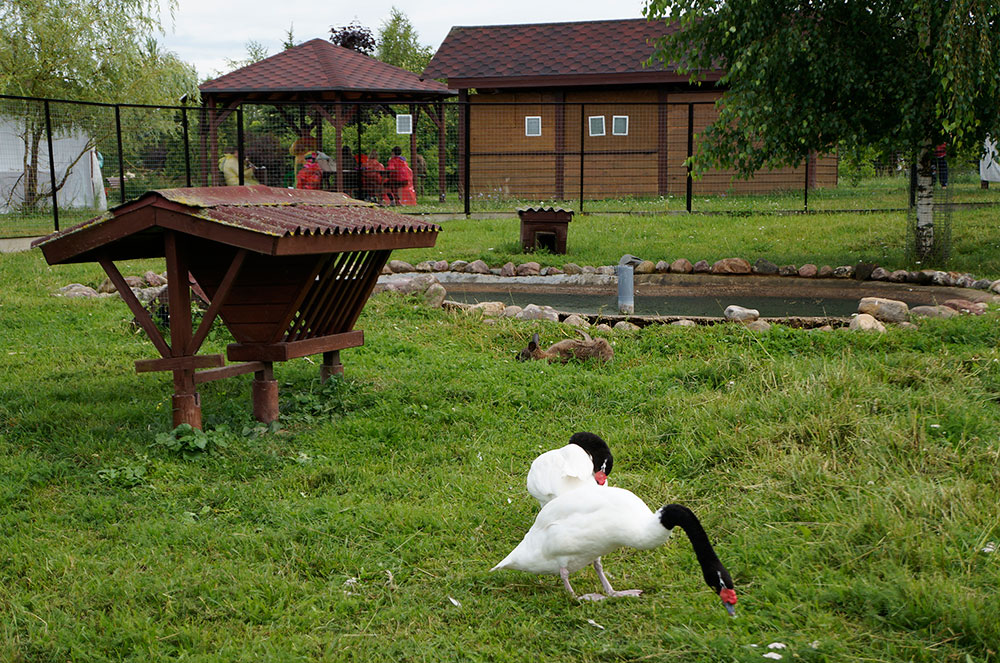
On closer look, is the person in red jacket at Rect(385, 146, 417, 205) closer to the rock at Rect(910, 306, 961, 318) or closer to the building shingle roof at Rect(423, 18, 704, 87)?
the building shingle roof at Rect(423, 18, 704, 87)

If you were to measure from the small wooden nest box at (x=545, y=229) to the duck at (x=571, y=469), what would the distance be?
31.1 feet

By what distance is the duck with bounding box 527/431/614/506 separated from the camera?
12.5 ft

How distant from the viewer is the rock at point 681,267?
12.1 meters

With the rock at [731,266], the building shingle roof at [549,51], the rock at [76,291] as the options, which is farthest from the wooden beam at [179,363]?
the building shingle roof at [549,51]

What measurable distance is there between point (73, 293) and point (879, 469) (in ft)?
30.1

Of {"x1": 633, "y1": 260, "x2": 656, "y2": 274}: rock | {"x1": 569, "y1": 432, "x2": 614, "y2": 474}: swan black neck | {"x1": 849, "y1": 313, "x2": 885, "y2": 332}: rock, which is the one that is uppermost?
{"x1": 633, "y1": 260, "x2": 656, "y2": 274}: rock

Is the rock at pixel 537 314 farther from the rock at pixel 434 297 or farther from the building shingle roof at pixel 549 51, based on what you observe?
the building shingle roof at pixel 549 51

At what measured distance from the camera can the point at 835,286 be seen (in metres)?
11.2

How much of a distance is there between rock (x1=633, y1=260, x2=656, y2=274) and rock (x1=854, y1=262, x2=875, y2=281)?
248cm

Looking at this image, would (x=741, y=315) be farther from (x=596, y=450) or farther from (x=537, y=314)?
(x=596, y=450)

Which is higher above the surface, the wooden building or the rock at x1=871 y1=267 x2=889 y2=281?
the wooden building

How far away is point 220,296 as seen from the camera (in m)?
5.42

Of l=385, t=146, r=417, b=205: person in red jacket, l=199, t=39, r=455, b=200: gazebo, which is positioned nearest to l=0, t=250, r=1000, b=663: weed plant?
l=385, t=146, r=417, b=205: person in red jacket

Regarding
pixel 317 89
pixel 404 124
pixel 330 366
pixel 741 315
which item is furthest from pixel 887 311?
pixel 317 89
